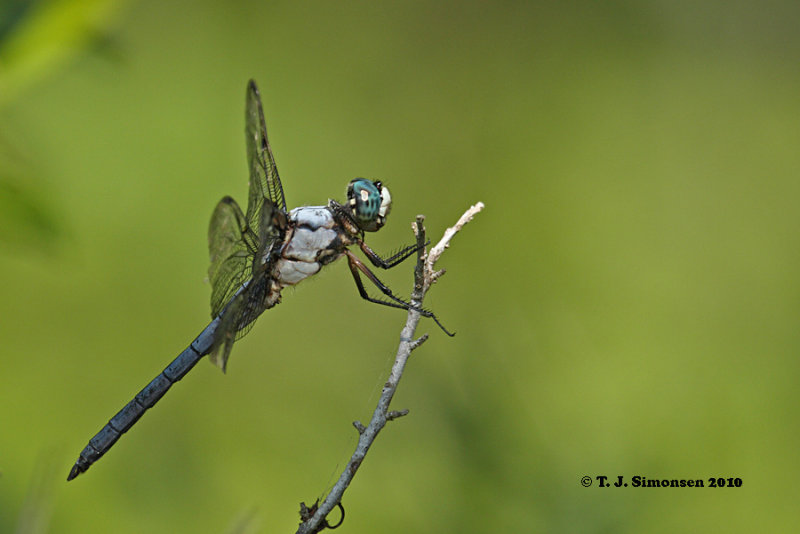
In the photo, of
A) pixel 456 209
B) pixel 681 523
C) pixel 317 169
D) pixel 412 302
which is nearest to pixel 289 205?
pixel 317 169

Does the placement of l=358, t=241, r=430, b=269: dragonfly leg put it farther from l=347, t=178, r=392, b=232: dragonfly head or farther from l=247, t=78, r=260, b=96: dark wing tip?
l=247, t=78, r=260, b=96: dark wing tip

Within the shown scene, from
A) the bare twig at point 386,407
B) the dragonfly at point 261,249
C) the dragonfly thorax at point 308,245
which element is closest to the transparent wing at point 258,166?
the dragonfly at point 261,249

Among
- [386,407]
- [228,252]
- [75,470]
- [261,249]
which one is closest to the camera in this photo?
[386,407]

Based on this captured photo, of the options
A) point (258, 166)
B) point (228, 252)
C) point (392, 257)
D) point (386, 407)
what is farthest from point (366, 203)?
point (386, 407)

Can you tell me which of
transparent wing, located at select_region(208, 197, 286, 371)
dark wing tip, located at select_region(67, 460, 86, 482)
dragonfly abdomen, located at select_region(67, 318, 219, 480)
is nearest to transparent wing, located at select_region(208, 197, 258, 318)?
transparent wing, located at select_region(208, 197, 286, 371)

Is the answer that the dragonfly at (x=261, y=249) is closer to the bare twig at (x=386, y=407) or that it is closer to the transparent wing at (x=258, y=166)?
the transparent wing at (x=258, y=166)

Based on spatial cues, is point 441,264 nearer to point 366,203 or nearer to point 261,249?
point 366,203
